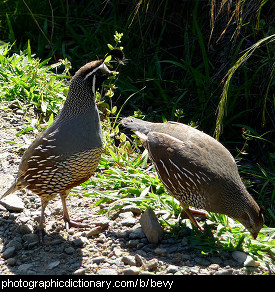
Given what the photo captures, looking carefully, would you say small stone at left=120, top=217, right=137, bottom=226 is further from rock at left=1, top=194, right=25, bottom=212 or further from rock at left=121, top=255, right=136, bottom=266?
rock at left=1, top=194, right=25, bottom=212

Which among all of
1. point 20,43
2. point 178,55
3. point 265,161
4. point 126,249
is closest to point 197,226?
point 126,249

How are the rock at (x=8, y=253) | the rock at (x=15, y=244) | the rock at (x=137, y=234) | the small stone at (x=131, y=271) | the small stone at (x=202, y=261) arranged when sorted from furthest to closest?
the rock at (x=137, y=234) → the rock at (x=15, y=244) → the rock at (x=8, y=253) → the small stone at (x=202, y=261) → the small stone at (x=131, y=271)

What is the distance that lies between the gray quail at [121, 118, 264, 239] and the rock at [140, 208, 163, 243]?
308 millimetres

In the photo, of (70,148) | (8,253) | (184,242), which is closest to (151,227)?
(184,242)

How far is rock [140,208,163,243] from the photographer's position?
4.11 m

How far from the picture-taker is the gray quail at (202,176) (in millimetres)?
4152

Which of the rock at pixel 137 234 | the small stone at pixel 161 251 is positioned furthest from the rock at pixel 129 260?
the rock at pixel 137 234

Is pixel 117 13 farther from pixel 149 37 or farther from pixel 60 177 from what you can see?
pixel 60 177

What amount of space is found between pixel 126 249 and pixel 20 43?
4.20 metres

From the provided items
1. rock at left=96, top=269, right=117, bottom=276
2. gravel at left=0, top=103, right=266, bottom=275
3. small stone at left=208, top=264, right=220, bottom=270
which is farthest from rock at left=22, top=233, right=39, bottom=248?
small stone at left=208, top=264, right=220, bottom=270

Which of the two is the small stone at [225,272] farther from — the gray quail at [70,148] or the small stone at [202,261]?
the gray quail at [70,148]

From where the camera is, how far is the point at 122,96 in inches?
269

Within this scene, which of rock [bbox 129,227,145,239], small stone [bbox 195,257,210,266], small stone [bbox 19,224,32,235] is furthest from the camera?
small stone [bbox 19,224,32,235]

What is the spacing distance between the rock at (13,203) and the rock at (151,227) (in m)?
1.16
